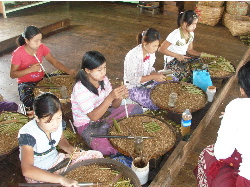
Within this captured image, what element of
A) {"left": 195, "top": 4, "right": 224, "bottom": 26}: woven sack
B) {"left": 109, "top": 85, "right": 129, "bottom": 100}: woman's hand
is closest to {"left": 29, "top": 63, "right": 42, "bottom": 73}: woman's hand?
{"left": 109, "top": 85, "right": 129, "bottom": 100}: woman's hand

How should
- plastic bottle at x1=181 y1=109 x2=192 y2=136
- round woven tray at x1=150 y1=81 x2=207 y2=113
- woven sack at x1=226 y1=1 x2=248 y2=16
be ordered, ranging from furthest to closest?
woven sack at x1=226 y1=1 x2=248 y2=16, round woven tray at x1=150 y1=81 x2=207 y2=113, plastic bottle at x1=181 y1=109 x2=192 y2=136

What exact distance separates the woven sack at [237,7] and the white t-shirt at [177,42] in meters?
3.52

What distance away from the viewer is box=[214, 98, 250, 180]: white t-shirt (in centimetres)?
194

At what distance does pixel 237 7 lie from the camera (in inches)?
280

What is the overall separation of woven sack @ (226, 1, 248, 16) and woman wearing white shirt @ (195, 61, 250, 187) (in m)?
5.80

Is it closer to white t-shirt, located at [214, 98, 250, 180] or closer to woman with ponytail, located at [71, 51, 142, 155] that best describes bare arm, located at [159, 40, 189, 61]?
woman with ponytail, located at [71, 51, 142, 155]

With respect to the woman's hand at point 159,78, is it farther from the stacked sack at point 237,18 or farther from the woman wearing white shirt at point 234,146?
the stacked sack at point 237,18

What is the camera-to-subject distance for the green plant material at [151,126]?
108 inches

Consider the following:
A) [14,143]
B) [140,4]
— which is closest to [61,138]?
[14,143]

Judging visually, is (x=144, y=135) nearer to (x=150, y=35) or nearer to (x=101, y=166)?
(x=101, y=166)

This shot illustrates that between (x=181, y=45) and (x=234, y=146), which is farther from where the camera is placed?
(x=181, y=45)

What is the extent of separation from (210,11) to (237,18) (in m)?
0.75

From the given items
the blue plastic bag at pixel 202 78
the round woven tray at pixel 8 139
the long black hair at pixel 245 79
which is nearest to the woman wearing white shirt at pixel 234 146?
the long black hair at pixel 245 79

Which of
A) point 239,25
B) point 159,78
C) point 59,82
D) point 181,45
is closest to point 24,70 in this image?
point 59,82
